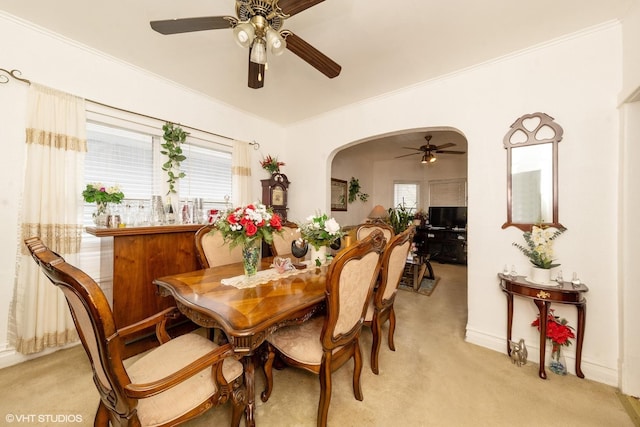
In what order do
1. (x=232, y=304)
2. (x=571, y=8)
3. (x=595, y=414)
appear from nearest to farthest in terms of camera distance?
(x=232, y=304) → (x=595, y=414) → (x=571, y=8)

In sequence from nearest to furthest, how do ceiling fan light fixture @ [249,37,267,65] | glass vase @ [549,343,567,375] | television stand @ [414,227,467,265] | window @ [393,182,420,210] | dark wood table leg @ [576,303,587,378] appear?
ceiling fan light fixture @ [249,37,267,65]
dark wood table leg @ [576,303,587,378]
glass vase @ [549,343,567,375]
television stand @ [414,227,467,265]
window @ [393,182,420,210]

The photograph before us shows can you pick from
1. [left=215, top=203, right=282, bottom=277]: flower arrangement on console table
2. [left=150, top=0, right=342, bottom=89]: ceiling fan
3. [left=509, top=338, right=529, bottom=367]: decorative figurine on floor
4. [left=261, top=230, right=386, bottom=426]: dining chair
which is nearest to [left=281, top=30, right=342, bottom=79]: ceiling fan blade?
[left=150, top=0, right=342, bottom=89]: ceiling fan

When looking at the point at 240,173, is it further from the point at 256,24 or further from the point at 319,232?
the point at 256,24

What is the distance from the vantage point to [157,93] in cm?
271

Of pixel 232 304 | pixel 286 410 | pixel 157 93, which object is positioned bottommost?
pixel 286 410

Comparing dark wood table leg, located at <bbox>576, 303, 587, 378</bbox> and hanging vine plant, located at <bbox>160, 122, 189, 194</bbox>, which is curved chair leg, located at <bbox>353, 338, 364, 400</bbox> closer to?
dark wood table leg, located at <bbox>576, 303, 587, 378</bbox>

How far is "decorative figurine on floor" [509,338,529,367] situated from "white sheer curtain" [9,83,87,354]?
3.95m

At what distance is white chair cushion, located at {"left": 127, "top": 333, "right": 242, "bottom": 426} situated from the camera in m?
1.00

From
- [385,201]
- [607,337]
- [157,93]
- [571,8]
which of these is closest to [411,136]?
[385,201]

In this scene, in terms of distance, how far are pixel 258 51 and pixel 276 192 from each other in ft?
7.87

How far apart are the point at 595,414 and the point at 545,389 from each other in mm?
248

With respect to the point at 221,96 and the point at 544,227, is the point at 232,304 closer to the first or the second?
the point at 544,227

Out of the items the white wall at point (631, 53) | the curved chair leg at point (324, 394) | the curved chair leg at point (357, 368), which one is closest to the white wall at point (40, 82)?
the curved chair leg at point (324, 394)

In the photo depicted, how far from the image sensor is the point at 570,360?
1962 millimetres
